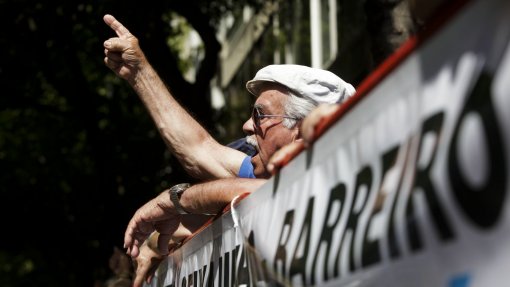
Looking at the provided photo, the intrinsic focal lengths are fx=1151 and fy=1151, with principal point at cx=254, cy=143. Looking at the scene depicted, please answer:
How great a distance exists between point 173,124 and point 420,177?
2.92m

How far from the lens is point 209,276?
136 inches

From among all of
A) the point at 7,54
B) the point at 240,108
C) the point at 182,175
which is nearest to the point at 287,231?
the point at 182,175

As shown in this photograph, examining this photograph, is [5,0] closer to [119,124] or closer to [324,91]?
[119,124]

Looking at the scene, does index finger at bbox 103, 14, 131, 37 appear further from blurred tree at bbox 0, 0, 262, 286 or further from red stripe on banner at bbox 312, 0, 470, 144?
blurred tree at bbox 0, 0, 262, 286

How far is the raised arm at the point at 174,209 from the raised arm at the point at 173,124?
0.96 feet

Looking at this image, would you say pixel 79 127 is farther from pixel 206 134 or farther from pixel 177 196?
pixel 177 196

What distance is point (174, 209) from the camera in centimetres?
400

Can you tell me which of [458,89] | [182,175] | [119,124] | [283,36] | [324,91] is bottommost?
[458,89]

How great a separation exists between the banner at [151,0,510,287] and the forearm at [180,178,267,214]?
0.81 meters

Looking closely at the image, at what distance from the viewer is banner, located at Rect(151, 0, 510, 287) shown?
1.54m

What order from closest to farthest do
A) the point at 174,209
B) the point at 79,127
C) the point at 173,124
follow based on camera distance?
the point at 174,209 → the point at 173,124 → the point at 79,127

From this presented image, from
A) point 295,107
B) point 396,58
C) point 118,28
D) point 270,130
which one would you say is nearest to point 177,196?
point 270,130

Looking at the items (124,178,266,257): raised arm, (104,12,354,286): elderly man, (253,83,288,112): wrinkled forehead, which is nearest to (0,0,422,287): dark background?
(104,12,354,286): elderly man

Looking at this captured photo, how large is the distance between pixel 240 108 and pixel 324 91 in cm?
1304
